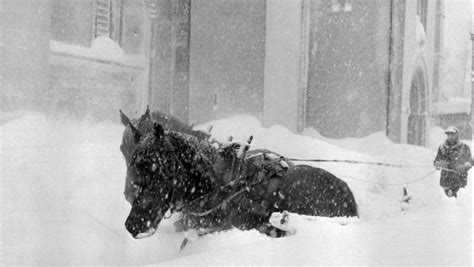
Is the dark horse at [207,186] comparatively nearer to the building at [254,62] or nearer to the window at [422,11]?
the building at [254,62]

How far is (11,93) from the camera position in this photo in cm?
1001

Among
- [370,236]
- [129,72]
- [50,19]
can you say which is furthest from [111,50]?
[370,236]

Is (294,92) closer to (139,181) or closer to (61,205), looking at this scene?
(61,205)

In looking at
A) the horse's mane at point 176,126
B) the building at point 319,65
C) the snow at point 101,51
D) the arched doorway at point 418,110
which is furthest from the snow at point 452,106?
the horse's mane at point 176,126

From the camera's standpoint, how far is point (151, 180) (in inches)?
119

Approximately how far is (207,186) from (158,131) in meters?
0.55

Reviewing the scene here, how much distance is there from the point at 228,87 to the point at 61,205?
885 cm

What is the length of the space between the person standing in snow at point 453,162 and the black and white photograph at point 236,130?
Answer: 24mm

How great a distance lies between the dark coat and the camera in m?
7.74

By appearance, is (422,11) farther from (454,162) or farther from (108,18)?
(108,18)

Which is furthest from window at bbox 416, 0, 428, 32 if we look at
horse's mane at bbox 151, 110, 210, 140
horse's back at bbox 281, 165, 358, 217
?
horse's back at bbox 281, 165, 358, 217

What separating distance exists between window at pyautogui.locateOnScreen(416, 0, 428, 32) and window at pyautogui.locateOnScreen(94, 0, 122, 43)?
751 cm

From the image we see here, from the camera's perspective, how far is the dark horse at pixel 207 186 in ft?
9.97

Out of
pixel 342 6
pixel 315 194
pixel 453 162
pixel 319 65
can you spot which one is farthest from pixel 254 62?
pixel 315 194
